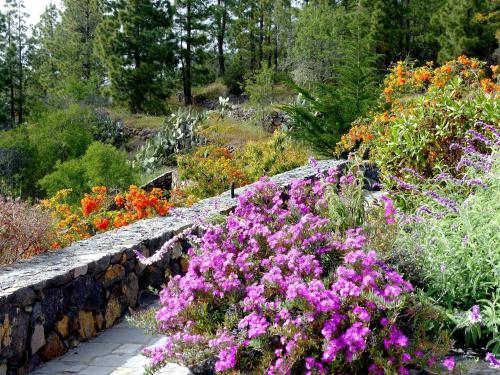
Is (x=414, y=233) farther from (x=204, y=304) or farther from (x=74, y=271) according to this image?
(x=74, y=271)

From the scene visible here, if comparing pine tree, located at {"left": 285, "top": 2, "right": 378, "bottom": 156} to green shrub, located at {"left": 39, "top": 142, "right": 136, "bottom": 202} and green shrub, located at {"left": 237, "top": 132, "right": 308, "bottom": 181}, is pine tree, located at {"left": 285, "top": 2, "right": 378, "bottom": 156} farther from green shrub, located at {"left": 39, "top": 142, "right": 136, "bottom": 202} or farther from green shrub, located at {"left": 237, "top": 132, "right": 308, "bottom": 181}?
green shrub, located at {"left": 39, "top": 142, "right": 136, "bottom": 202}

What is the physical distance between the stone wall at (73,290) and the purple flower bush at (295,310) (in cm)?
41

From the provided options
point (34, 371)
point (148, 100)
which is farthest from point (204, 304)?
point (148, 100)

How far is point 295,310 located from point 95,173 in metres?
12.2

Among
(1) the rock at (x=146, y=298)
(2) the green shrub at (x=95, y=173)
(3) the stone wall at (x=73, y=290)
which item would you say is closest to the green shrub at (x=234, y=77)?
(2) the green shrub at (x=95, y=173)

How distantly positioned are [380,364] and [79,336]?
229cm

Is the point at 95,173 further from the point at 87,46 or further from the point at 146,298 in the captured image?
the point at 87,46

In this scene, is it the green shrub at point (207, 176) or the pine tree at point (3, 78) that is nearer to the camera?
the green shrub at point (207, 176)

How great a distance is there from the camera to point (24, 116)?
104 feet

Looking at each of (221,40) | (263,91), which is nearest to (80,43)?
(221,40)

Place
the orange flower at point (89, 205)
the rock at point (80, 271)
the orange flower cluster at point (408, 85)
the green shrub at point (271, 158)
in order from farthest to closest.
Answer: the green shrub at point (271, 158), the orange flower cluster at point (408, 85), the orange flower at point (89, 205), the rock at point (80, 271)

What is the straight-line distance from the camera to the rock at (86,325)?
401cm

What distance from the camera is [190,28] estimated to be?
101 ft

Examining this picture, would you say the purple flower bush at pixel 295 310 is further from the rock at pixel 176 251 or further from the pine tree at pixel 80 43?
the pine tree at pixel 80 43
